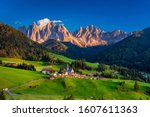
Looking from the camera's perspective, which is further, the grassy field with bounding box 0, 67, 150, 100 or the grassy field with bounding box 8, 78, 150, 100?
the grassy field with bounding box 8, 78, 150, 100

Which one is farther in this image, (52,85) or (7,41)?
(7,41)

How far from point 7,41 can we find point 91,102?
175 metres

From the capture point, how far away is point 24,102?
553 inches

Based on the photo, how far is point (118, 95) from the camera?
72.9 m

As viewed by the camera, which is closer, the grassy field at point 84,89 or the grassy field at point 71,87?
the grassy field at point 71,87

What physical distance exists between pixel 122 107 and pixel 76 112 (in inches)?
75.4

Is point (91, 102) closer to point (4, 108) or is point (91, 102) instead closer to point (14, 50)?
point (4, 108)

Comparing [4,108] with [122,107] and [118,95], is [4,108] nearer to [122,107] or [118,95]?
[122,107]

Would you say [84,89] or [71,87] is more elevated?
[71,87]

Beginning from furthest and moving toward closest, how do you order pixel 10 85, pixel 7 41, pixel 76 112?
pixel 7 41 < pixel 10 85 < pixel 76 112

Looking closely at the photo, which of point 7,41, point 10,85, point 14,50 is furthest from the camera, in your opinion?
point 7,41

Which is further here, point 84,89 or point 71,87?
point 71,87

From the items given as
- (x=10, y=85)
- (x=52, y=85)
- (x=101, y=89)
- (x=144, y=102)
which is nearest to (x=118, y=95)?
(x=101, y=89)

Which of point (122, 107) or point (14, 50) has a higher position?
point (14, 50)
